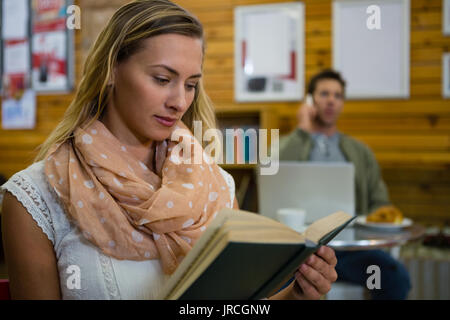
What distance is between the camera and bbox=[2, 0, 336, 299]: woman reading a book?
725mm

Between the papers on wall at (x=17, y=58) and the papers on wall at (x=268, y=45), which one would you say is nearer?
the papers on wall at (x=268, y=45)

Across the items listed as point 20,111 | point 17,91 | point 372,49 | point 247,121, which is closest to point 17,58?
point 17,91

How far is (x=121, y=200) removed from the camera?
0.78 metres

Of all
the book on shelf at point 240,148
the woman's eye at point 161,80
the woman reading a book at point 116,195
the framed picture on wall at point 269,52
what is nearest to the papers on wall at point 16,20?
the framed picture on wall at point 269,52

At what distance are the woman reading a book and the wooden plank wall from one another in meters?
2.20

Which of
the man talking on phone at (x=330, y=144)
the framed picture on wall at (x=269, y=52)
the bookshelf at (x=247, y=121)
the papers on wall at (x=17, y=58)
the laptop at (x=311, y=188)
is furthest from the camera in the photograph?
the papers on wall at (x=17, y=58)

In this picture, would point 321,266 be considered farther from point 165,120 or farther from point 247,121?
point 247,121

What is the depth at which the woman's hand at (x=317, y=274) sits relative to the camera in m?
0.67

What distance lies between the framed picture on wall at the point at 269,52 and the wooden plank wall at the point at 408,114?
0.06m

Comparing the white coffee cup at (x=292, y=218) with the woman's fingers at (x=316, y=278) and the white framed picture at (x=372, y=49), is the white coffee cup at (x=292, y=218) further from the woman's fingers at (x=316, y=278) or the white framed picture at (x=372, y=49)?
the white framed picture at (x=372, y=49)

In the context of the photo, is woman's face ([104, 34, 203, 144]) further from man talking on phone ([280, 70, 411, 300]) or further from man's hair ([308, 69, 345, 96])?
man's hair ([308, 69, 345, 96])

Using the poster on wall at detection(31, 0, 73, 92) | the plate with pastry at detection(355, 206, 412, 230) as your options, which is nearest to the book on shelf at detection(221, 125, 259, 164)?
the plate with pastry at detection(355, 206, 412, 230)
